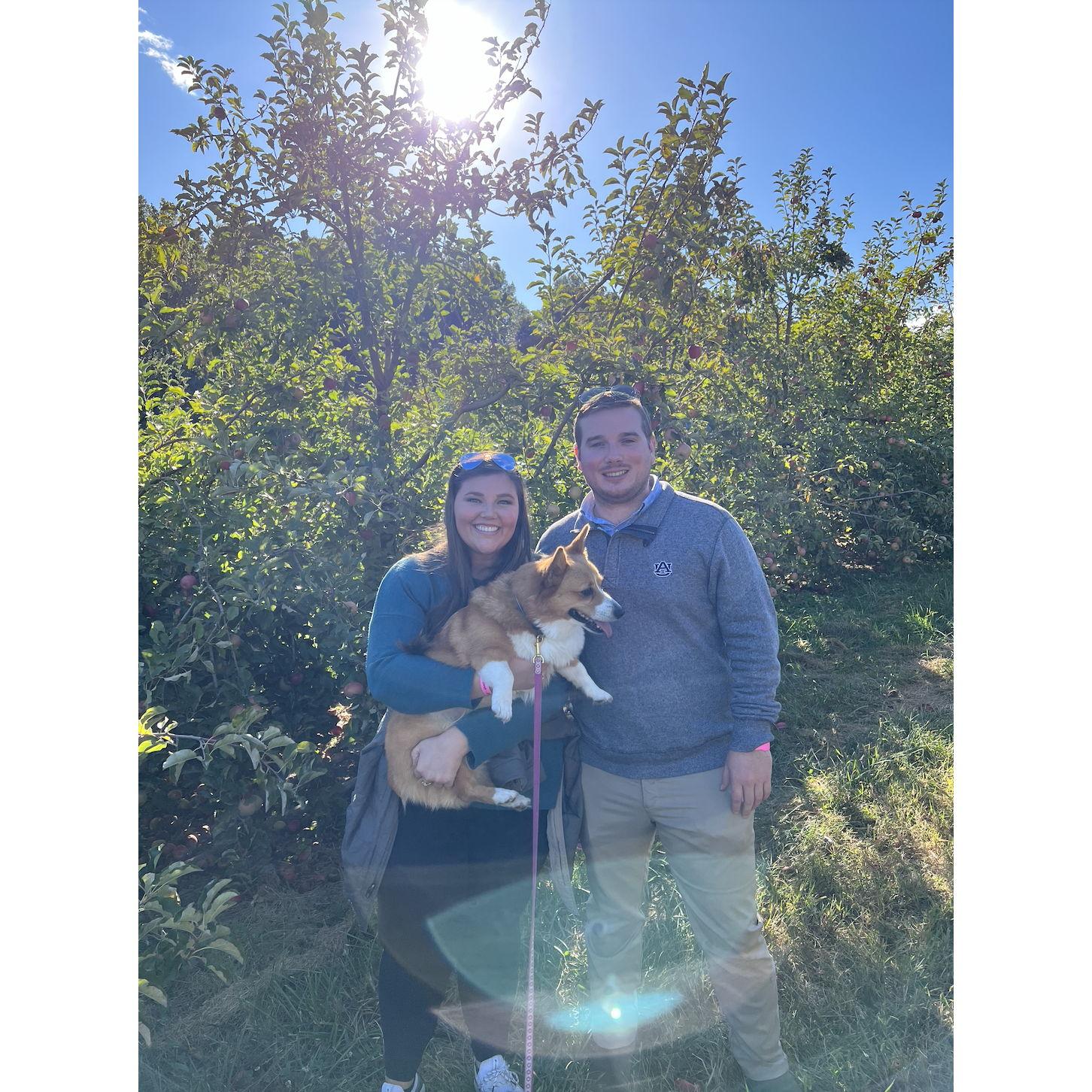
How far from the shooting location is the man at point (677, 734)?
7.70 feet

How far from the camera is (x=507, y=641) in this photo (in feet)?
8.98

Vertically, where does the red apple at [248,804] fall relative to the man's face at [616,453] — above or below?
below

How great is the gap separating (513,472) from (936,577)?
24.5ft

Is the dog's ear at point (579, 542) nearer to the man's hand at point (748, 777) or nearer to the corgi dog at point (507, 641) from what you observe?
the corgi dog at point (507, 641)

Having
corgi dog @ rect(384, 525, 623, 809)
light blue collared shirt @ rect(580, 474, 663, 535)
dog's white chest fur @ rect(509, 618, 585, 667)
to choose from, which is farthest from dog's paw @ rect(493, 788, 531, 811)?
light blue collared shirt @ rect(580, 474, 663, 535)

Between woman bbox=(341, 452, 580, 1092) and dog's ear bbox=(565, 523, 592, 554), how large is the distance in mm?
217

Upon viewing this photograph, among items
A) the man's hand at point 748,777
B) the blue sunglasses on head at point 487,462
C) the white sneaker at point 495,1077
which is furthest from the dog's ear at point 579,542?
the white sneaker at point 495,1077

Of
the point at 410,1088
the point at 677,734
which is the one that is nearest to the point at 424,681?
the point at 677,734

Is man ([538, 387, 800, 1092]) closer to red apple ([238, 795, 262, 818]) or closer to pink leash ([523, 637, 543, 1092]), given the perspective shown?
pink leash ([523, 637, 543, 1092])

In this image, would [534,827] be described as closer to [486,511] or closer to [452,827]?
[452,827]

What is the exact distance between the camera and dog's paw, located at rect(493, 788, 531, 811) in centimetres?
252

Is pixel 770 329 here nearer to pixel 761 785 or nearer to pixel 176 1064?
pixel 761 785

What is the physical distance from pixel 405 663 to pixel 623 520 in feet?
3.01
